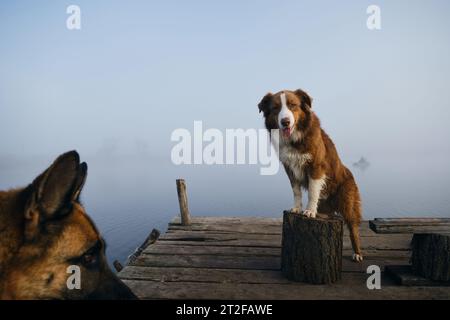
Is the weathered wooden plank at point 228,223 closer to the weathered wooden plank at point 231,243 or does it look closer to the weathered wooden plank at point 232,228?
the weathered wooden plank at point 232,228

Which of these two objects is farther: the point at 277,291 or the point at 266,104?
the point at 266,104

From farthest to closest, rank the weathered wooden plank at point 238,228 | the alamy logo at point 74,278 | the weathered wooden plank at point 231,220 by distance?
the weathered wooden plank at point 231,220
the weathered wooden plank at point 238,228
the alamy logo at point 74,278

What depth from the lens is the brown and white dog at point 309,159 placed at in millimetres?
4246

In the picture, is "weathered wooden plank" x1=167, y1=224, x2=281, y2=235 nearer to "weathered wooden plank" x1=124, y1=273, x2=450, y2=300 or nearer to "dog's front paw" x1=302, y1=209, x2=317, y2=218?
"dog's front paw" x1=302, y1=209, x2=317, y2=218

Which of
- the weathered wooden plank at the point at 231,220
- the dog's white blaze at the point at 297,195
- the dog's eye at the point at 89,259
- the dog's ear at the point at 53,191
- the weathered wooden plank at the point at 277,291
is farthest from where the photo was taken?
the weathered wooden plank at the point at 231,220

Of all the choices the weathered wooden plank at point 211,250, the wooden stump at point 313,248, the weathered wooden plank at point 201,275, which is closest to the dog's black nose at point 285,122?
the wooden stump at point 313,248

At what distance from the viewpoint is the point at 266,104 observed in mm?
4520

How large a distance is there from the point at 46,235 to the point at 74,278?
39cm

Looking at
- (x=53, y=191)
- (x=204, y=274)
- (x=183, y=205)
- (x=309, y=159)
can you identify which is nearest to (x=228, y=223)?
(x=183, y=205)

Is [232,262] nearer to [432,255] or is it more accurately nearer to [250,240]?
→ [250,240]

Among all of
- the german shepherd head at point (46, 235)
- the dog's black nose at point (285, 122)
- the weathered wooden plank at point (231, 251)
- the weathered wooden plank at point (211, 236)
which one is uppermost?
the dog's black nose at point (285, 122)

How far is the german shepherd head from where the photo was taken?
1741 mm
